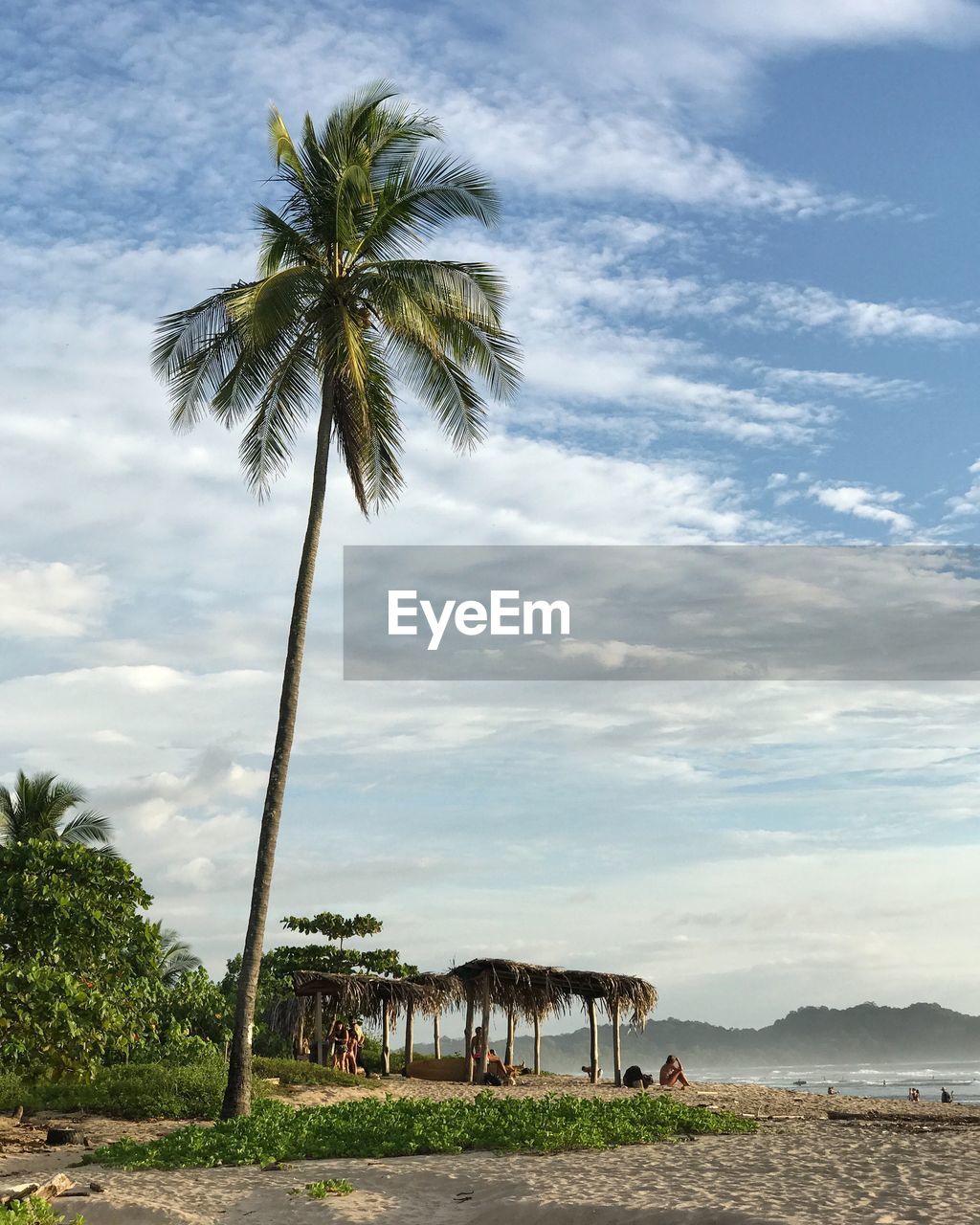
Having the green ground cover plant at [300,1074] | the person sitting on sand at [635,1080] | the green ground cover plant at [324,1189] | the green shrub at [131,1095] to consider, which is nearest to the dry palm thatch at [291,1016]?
the green ground cover plant at [300,1074]

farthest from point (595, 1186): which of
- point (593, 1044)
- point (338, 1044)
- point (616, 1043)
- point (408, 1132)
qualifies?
point (593, 1044)

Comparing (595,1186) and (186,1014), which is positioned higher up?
(186,1014)

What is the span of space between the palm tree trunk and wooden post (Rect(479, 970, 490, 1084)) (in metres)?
10.6

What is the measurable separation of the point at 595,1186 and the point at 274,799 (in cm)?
784

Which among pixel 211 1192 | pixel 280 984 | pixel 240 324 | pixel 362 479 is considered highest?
pixel 240 324

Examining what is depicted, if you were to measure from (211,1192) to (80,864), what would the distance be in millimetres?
5008

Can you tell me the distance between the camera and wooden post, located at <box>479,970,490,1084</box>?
26.8m

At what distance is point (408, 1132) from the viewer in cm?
1358

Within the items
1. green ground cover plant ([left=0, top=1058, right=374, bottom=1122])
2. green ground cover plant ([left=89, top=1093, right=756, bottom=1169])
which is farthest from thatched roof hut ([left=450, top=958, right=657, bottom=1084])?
green ground cover plant ([left=89, top=1093, right=756, bottom=1169])

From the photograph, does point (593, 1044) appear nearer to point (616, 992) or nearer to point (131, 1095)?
point (616, 992)

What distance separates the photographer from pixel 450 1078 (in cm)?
2692

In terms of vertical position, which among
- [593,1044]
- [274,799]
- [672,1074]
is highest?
[274,799]

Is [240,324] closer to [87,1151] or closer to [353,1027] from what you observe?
[87,1151]

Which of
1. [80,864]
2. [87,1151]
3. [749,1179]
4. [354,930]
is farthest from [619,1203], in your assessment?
[354,930]
